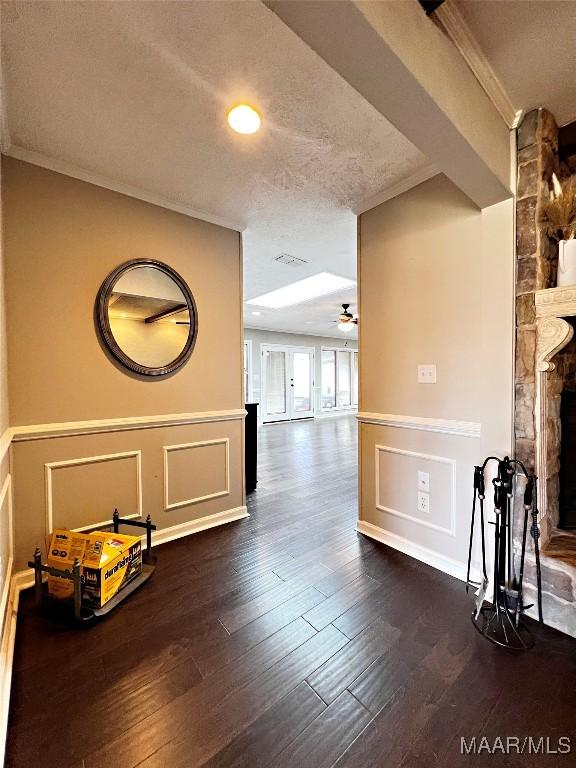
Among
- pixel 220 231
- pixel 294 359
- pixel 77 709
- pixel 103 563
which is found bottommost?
pixel 77 709

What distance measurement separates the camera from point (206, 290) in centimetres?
291

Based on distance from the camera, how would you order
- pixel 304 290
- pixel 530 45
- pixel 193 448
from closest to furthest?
pixel 530 45, pixel 193 448, pixel 304 290

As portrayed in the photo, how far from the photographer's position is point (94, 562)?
1.86m

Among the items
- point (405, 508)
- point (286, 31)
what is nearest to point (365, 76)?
point (286, 31)

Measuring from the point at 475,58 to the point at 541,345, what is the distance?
1.34 m

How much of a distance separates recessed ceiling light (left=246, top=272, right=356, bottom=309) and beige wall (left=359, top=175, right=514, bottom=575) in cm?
195

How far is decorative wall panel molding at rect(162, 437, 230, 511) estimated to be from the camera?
2.69 m

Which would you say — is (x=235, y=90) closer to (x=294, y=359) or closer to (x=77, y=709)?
(x=77, y=709)

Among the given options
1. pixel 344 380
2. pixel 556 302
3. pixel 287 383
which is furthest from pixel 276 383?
pixel 556 302

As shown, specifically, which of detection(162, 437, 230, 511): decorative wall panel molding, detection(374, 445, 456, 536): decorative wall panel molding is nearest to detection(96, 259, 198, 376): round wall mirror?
detection(162, 437, 230, 511): decorative wall panel molding

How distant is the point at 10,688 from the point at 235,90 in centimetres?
279

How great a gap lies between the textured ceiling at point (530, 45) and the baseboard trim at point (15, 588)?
310 cm

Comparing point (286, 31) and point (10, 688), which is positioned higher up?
point (286, 31)

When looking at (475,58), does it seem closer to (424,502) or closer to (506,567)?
(424,502)
